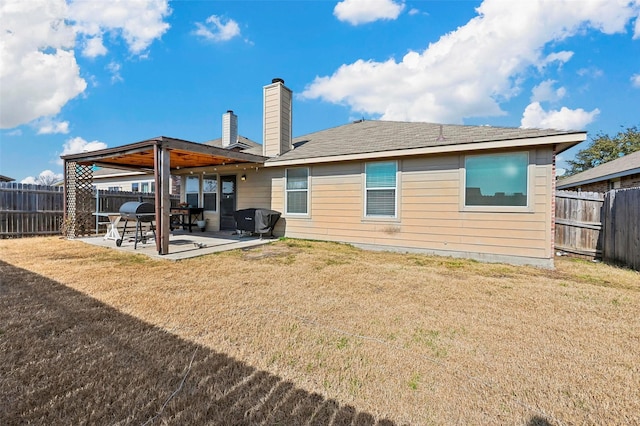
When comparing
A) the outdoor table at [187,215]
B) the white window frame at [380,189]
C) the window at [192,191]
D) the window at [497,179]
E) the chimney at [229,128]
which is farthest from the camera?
the chimney at [229,128]

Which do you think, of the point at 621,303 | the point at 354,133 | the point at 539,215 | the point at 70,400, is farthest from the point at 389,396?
the point at 354,133

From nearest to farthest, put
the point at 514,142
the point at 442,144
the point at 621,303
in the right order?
1. the point at 621,303
2. the point at 514,142
3. the point at 442,144

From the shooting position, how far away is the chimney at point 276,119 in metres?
9.12

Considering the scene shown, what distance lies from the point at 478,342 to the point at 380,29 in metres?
12.5

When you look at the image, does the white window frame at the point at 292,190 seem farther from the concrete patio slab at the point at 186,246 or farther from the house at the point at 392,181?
the concrete patio slab at the point at 186,246

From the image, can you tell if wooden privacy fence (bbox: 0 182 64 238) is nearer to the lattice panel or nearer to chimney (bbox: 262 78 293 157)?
the lattice panel

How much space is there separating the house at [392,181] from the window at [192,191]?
800 millimetres

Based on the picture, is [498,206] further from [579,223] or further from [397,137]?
[397,137]

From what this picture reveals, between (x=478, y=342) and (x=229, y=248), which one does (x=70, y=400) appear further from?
(x=229, y=248)

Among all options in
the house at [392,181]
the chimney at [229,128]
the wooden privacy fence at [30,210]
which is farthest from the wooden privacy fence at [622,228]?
the wooden privacy fence at [30,210]

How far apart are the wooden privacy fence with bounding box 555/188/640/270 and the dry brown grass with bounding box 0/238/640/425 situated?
5.11 ft

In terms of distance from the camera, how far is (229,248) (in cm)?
703

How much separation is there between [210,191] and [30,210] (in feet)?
18.4

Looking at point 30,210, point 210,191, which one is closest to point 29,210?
point 30,210
